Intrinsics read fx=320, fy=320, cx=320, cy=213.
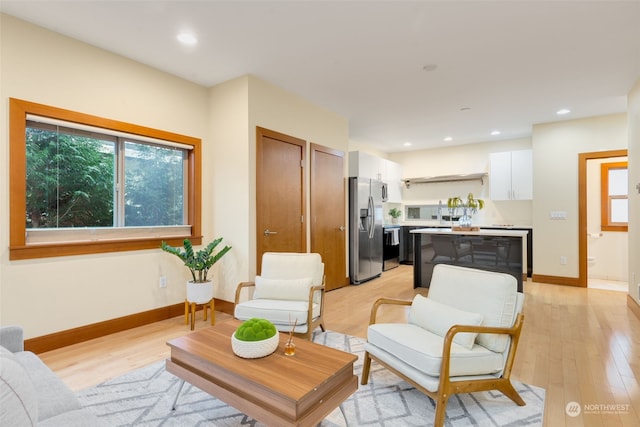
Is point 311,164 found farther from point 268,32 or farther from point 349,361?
point 349,361

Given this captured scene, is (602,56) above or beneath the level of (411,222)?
above

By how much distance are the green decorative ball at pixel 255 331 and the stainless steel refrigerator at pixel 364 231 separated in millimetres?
3700

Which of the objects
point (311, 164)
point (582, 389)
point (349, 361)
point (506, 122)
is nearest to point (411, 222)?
point (506, 122)

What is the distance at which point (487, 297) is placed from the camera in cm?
199

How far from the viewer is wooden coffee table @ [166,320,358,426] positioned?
1414mm

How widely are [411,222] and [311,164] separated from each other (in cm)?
A: 402

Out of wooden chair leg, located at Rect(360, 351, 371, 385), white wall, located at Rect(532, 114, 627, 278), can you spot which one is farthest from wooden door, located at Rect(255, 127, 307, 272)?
white wall, located at Rect(532, 114, 627, 278)

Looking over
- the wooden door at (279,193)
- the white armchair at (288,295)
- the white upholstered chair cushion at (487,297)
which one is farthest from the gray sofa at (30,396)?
the wooden door at (279,193)

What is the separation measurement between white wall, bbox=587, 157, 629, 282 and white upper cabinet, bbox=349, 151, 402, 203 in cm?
355

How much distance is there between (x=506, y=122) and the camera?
17.9 feet

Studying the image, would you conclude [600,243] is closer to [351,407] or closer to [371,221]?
[371,221]

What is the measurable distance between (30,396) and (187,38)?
2.89m

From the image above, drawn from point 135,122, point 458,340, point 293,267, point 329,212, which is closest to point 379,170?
point 329,212

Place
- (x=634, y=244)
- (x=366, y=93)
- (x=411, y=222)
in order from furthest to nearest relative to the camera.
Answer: (x=411, y=222)
(x=366, y=93)
(x=634, y=244)
